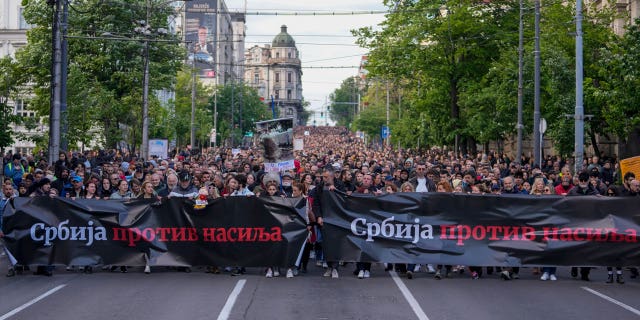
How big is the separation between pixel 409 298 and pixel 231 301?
7.75 feet

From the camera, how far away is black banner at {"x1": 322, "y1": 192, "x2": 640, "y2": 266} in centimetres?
1453

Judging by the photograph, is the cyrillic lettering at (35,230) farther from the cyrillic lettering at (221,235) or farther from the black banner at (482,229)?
the black banner at (482,229)

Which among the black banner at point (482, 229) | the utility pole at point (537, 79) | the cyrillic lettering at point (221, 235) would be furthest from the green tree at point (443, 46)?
the cyrillic lettering at point (221, 235)

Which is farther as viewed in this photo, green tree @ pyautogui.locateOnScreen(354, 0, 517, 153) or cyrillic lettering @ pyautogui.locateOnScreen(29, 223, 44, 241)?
green tree @ pyautogui.locateOnScreen(354, 0, 517, 153)

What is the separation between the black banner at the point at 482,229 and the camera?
14.5 metres

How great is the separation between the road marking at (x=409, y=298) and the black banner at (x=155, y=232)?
1.58m

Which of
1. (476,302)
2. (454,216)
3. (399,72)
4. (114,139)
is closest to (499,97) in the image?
(399,72)

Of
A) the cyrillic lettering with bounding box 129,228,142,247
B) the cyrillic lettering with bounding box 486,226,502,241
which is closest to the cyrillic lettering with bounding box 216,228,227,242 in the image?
the cyrillic lettering with bounding box 129,228,142,247

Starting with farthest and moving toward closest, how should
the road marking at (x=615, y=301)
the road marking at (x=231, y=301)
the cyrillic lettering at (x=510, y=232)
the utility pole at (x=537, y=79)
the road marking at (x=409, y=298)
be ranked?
the utility pole at (x=537, y=79)
the cyrillic lettering at (x=510, y=232)
the road marking at (x=615, y=301)
the road marking at (x=409, y=298)
the road marking at (x=231, y=301)

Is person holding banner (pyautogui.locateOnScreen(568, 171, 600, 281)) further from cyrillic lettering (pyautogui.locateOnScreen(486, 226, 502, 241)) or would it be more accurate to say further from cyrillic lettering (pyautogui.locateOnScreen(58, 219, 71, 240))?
cyrillic lettering (pyautogui.locateOnScreen(58, 219, 71, 240))

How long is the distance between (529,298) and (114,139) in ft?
113

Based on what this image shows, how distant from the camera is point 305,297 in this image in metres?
12.5

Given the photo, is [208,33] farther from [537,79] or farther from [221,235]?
[221,235]

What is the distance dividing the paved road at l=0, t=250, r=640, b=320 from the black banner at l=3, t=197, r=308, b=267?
31cm
